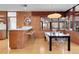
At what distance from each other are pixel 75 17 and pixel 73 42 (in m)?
1.71

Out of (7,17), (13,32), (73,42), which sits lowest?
(73,42)

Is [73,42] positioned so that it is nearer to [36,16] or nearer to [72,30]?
[72,30]

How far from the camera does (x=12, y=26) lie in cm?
736

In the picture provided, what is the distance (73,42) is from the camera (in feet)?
26.1

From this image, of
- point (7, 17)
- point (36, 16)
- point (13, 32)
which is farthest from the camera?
point (36, 16)

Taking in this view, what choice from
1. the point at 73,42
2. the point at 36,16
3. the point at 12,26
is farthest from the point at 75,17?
the point at 12,26

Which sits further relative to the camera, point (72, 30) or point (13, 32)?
point (72, 30)
